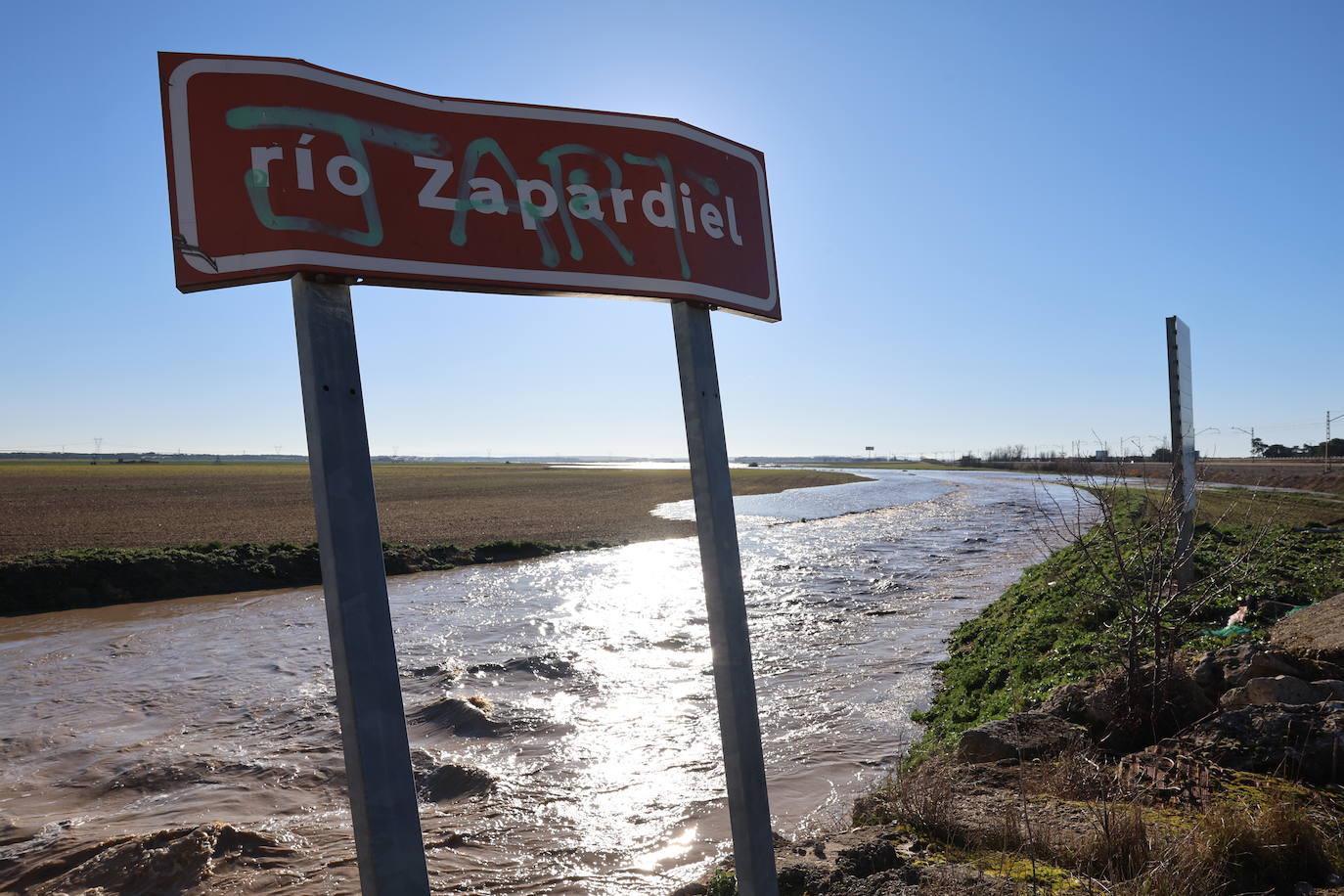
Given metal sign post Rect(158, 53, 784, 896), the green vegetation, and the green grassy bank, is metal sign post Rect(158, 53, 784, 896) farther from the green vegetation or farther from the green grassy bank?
the green grassy bank

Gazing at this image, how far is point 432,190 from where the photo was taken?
2.05 meters

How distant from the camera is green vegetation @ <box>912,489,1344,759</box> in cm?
668

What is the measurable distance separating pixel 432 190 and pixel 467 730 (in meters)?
7.08

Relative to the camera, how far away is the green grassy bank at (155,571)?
49.2 feet

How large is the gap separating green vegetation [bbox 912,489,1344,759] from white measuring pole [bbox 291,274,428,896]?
5040 mm

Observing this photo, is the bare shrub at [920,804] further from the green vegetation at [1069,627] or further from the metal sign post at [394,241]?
the metal sign post at [394,241]

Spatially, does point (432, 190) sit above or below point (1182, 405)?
above

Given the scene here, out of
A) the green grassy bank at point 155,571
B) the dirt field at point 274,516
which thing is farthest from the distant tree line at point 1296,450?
the green grassy bank at point 155,571

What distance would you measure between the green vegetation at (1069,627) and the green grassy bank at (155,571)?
441 inches

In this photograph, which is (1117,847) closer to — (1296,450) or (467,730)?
(467,730)

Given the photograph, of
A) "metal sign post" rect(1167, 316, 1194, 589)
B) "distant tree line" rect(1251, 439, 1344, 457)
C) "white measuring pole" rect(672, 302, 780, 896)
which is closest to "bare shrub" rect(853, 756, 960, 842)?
"white measuring pole" rect(672, 302, 780, 896)

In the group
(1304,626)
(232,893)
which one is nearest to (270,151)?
(232,893)

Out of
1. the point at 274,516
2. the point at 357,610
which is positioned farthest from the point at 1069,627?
the point at 274,516

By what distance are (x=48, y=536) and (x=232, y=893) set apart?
74.0 ft
